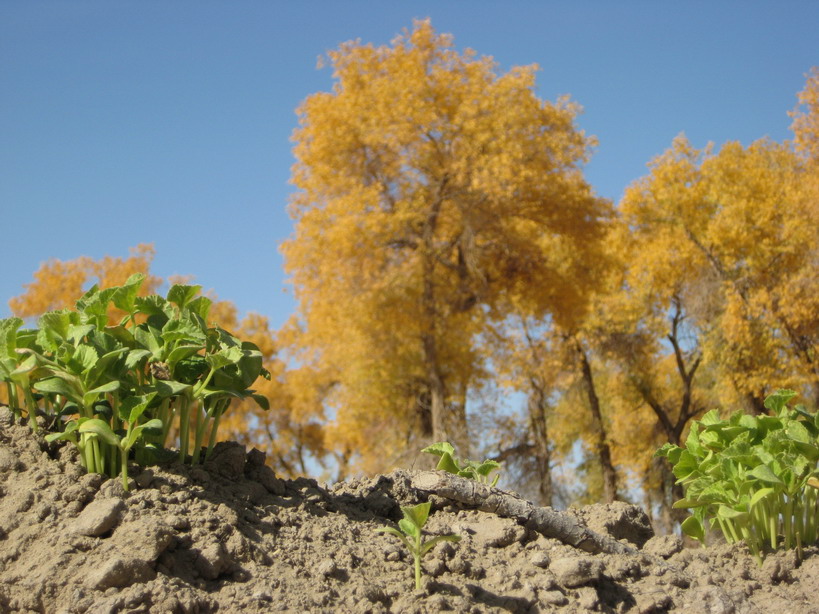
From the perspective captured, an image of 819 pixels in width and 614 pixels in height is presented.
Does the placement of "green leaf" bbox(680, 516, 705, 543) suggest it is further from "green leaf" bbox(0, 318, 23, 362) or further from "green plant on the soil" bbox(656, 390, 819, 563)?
"green leaf" bbox(0, 318, 23, 362)

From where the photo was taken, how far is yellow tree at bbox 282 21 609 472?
14891 mm

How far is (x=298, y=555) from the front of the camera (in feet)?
9.36

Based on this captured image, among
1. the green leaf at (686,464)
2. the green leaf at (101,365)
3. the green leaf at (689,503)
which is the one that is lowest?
the green leaf at (689,503)

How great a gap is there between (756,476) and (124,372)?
261 centimetres

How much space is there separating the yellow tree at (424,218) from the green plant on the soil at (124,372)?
11000 mm

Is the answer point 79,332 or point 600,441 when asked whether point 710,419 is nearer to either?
point 79,332

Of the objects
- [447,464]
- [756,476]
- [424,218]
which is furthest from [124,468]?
[424,218]

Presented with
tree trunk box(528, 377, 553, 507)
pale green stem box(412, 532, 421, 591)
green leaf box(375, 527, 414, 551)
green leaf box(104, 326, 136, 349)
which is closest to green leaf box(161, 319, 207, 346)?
green leaf box(104, 326, 136, 349)

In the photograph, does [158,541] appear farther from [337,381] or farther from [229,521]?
[337,381]

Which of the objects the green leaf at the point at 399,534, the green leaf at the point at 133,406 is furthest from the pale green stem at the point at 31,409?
the green leaf at the point at 399,534

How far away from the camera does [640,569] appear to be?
324cm

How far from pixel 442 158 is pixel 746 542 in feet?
40.4

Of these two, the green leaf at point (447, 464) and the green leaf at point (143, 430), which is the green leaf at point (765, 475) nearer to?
the green leaf at point (447, 464)

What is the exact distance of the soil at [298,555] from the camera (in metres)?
2.57
